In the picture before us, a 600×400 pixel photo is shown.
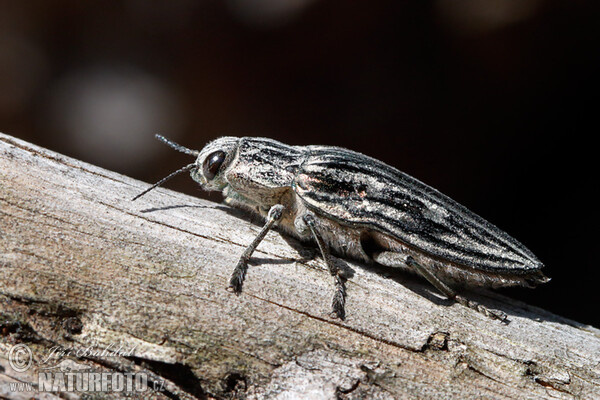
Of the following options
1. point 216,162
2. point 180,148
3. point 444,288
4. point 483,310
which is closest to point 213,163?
point 216,162

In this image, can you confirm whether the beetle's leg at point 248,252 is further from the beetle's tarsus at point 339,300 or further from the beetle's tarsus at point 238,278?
the beetle's tarsus at point 339,300

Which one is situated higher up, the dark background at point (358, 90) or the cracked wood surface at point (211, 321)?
the dark background at point (358, 90)

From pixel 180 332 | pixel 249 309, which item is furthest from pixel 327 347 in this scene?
pixel 180 332

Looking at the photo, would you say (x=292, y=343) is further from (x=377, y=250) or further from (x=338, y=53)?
(x=338, y=53)

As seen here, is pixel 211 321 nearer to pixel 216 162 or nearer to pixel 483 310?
pixel 216 162

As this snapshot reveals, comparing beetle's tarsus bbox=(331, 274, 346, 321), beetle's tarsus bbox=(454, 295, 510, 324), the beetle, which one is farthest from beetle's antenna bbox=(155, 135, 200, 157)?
beetle's tarsus bbox=(454, 295, 510, 324)

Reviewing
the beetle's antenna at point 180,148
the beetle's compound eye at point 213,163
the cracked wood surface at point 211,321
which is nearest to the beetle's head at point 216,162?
the beetle's compound eye at point 213,163
